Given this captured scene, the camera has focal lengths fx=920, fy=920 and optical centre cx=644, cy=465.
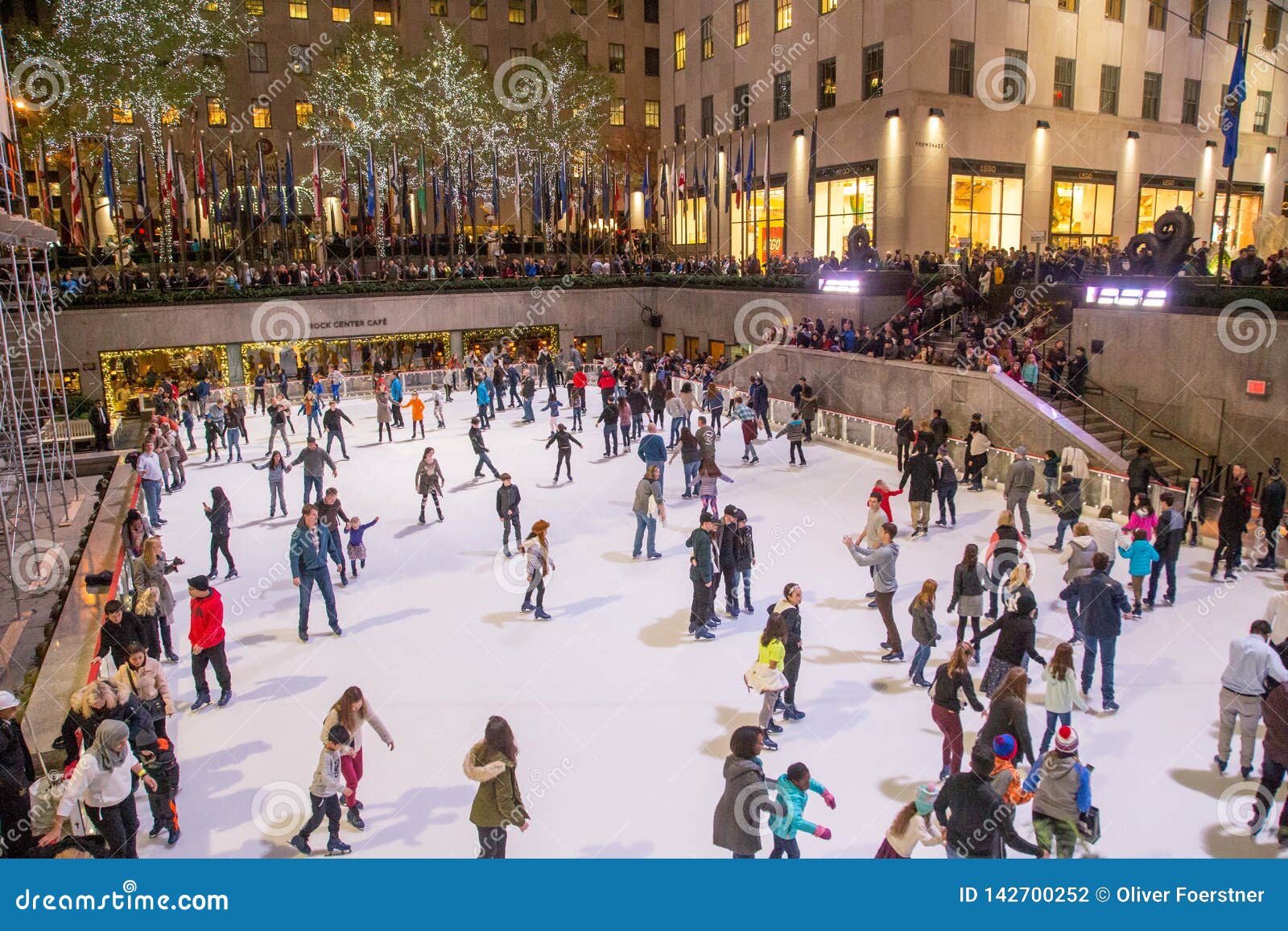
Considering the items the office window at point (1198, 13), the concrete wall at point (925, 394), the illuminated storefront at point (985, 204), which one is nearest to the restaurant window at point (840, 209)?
the illuminated storefront at point (985, 204)

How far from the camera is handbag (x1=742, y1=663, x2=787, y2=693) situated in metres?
7.63

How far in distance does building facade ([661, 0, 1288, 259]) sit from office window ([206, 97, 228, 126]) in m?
22.0

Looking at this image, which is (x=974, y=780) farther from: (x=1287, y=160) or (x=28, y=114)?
(x=1287, y=160)

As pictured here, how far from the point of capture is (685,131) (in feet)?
138

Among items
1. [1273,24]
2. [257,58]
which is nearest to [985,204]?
[1273,24]

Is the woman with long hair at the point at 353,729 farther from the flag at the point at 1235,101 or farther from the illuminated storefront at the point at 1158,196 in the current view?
the illuminated storefront at the point at 1158,196

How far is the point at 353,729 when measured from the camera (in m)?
6.46

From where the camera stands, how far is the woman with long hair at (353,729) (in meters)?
6.40

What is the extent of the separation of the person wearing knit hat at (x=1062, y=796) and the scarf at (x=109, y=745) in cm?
603

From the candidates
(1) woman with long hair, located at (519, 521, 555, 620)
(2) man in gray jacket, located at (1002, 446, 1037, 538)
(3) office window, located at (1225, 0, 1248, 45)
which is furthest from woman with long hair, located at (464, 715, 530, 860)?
(3) office window, located at (1225, 0, 1248, 45)

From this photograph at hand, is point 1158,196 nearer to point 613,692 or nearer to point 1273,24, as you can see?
point 1273,24

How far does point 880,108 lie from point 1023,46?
222 inches

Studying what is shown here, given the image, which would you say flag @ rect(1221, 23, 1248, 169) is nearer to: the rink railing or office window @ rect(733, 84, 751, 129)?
the rink railing

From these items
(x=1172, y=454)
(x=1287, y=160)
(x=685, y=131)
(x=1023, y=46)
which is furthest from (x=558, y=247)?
(x=1287, y=160)
